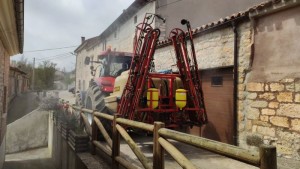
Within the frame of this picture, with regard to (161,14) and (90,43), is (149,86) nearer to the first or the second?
(161,14)

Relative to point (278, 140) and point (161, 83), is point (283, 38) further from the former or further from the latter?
point (161, 83)

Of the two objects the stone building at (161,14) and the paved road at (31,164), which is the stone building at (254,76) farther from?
the paved road at (31,164)

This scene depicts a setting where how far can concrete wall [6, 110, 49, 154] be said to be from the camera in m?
14.4

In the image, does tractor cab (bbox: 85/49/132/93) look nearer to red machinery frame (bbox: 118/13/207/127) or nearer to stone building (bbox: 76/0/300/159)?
stone building (bbox: 76/0/300/159)

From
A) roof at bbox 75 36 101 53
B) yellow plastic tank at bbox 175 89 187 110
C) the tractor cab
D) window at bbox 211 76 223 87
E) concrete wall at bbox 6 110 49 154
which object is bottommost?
concrete wall at bbox 6 110 49 154

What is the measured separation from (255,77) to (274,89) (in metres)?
0.57

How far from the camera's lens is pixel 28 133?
14.9m

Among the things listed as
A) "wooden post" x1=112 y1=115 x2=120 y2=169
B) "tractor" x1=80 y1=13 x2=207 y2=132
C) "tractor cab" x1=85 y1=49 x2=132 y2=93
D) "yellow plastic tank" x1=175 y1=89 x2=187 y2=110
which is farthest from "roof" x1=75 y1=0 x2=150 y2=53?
"wooden post" x1=112 y1=115 x2=120 y2=169

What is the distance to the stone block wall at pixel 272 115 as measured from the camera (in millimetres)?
5145

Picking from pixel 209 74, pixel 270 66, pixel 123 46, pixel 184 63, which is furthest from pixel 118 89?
pixel 123 46

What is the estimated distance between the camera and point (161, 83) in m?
6.17

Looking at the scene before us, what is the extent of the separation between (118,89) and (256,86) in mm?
3041

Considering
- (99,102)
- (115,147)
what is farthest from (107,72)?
(115,147)

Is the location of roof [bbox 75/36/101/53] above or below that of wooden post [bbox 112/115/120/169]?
above
